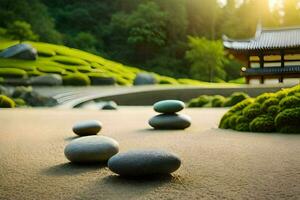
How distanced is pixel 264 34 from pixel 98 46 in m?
32.3

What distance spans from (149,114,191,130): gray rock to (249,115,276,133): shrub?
1479 millimetres

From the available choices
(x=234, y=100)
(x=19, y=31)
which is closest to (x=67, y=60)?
(x=19, y=31)

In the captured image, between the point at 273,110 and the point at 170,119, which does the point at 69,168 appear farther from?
the point at 273,110

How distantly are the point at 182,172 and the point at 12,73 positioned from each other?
92.8 ft

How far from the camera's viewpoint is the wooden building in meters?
22.3

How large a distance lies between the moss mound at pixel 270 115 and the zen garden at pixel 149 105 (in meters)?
0.02

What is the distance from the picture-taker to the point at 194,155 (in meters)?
5.55

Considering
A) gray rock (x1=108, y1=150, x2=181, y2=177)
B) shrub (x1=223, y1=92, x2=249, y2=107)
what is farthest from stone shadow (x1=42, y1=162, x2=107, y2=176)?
shrub (x1=223, y1=92, x2=249, y2=107)

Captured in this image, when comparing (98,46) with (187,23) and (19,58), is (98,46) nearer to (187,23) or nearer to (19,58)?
(187,23)

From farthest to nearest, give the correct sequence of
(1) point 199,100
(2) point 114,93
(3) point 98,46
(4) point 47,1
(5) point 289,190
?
(4) point 47,1 < (3) point 98,46 < (2) point 114,93 < (1) point 199,100 < (5) point 289,190

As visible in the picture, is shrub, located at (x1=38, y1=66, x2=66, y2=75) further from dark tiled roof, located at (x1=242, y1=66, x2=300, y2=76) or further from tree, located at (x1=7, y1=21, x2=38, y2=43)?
dark tiled roof, located at (x1=242, y1=66, x2=300, y2=76)

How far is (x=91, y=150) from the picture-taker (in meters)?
4.97

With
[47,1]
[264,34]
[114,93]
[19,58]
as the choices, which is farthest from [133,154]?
[47,1]

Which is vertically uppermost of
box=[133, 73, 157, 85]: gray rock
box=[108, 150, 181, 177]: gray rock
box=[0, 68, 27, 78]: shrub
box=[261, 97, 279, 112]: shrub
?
box=[0, 68, 27, 78]: shrub
